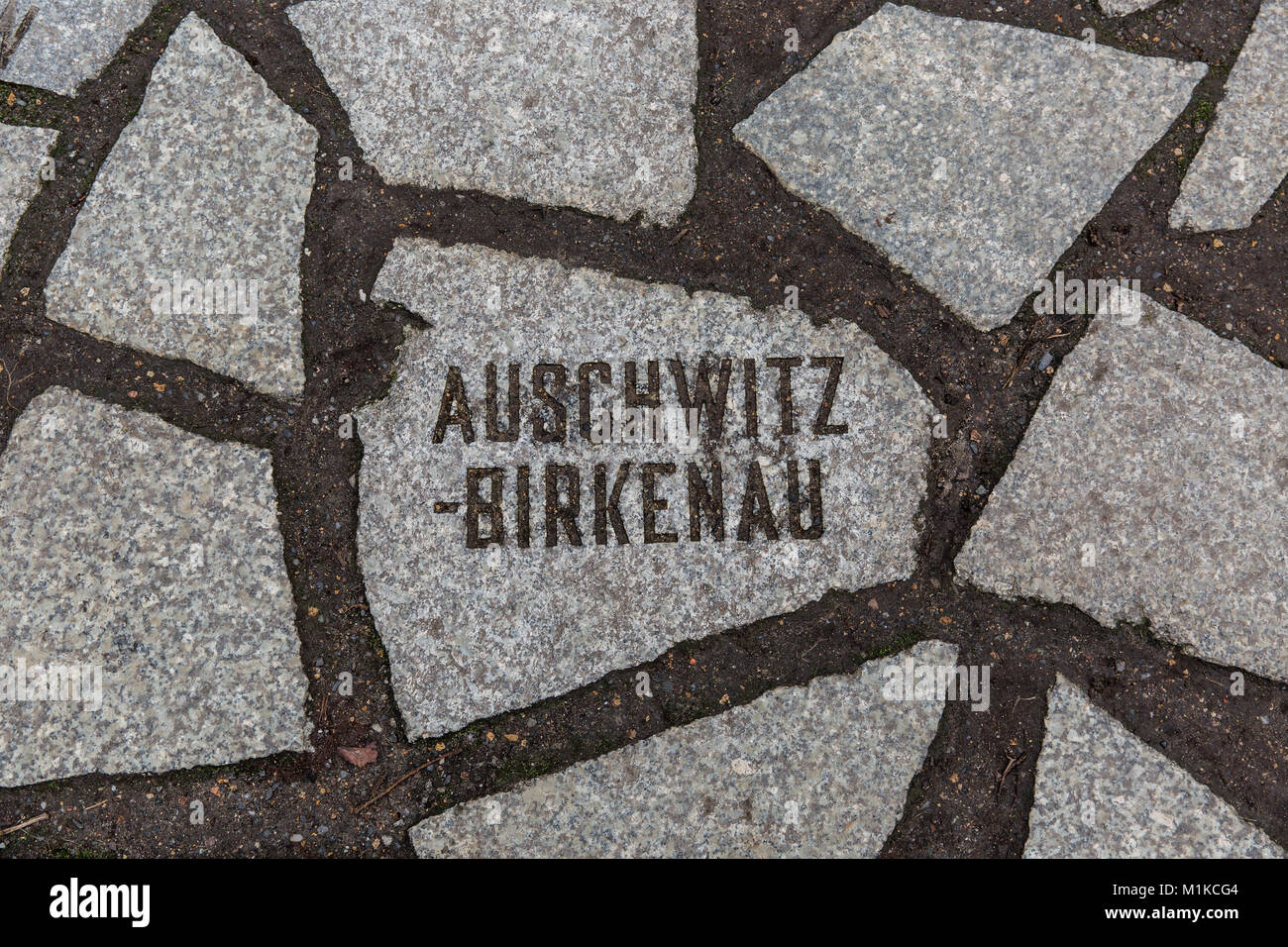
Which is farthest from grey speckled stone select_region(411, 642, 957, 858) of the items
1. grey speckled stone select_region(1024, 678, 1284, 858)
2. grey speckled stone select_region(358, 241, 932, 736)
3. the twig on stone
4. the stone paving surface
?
grey speckled stone select_region(1024, 678, 1284, 858)

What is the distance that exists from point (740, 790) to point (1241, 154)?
218 centimetres

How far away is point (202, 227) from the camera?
7.00ft

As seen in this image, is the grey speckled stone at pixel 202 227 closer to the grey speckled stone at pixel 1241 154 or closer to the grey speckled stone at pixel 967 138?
the grey speckled stone at pixel 967 138

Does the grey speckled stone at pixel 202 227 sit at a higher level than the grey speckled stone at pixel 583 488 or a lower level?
higher

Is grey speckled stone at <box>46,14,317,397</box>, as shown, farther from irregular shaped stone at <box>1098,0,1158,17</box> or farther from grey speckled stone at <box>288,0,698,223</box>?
irregular shaped stone at <box>1098,0,1158,17</box>

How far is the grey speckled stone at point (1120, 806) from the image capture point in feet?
6.53

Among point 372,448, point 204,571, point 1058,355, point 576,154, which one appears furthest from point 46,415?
point 1058,355

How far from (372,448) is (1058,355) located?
5.98ft

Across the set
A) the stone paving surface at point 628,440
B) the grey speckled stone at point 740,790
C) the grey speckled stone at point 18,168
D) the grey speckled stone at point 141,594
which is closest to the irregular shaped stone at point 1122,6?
the stone paving surface at point 628,440

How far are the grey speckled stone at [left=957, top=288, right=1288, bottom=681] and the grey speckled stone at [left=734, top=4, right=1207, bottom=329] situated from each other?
35 cm

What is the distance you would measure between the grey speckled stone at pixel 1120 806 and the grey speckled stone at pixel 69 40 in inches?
123

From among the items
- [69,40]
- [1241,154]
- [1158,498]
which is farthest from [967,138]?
[69,40]

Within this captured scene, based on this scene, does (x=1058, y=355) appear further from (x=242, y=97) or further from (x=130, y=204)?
(x=130, y=204)

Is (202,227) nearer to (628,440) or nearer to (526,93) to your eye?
(526,93)
